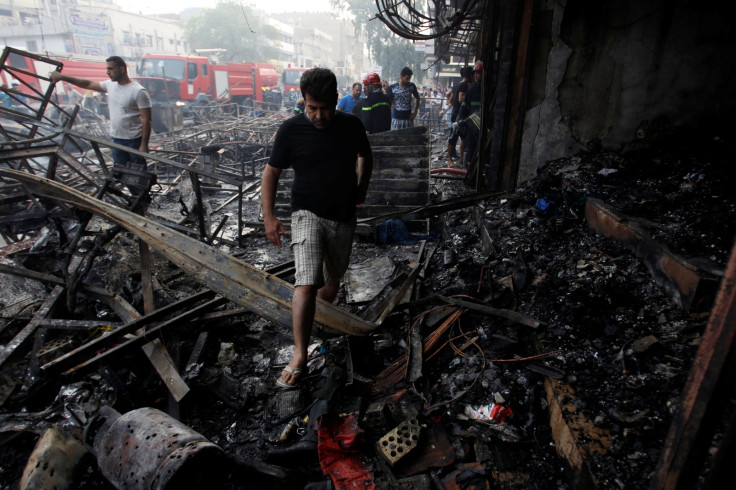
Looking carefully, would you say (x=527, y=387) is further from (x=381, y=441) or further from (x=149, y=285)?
(x=149, y=285)

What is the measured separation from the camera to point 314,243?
8.18ft

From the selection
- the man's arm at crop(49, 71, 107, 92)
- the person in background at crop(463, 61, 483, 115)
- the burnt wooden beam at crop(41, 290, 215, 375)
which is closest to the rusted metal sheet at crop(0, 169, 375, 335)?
the burnt wooden beam at crop(41, 290, 215, 375)

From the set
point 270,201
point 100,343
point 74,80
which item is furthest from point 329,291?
point 74,80

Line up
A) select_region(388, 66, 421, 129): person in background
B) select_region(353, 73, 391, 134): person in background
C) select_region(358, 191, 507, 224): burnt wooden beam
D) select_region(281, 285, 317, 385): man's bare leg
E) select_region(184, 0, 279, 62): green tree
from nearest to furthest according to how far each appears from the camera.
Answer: select_region(281, 285, 317, 385): man's bare leg → select_region(358, 191, 507, 224): burnt wooden beam → select_region(353, 73, 391, 134): person in background → select_region(388, 66, 421, 129): person in background → select_region(184, 0, 279, 62): green tree

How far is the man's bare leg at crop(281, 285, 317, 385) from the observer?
2.41 meters

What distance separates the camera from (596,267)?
2941 millimetres

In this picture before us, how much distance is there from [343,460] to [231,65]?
23.6 m

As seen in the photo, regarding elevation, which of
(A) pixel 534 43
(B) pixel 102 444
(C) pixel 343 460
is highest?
(A) pixel 534 43

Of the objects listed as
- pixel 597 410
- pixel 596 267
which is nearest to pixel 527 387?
pixel 597 410

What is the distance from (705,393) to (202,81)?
2256cm

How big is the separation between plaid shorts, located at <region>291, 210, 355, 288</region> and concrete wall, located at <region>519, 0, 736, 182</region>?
3686 mm

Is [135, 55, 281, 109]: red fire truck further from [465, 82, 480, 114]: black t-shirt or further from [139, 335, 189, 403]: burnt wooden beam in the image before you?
[139, 335, 189, 403]: burnt wooden beam

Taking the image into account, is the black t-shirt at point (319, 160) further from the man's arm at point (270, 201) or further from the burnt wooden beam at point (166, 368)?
the burnt wooden beam at point (166, 368)

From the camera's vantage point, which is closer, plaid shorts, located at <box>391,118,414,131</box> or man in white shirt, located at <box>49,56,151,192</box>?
man in white shirt, located at <box>49,56,151,192</box>
